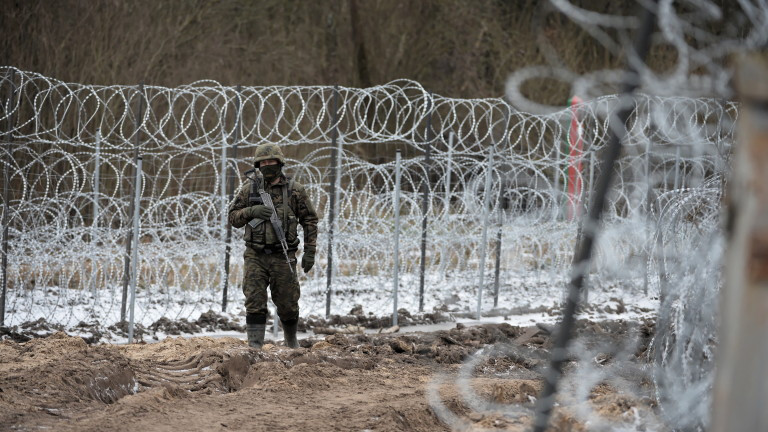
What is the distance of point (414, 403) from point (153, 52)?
12977mm

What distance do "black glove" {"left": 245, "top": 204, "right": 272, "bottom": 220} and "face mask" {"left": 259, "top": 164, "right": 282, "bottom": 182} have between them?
28cm

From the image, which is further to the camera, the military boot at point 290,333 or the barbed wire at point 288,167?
the barbed wire at point 288,167

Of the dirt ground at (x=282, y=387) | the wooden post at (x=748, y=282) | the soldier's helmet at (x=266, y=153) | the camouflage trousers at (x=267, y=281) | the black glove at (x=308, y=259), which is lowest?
the dirt ground at (x=282, y=387)

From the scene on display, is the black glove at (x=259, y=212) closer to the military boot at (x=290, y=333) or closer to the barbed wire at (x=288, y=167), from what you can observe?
the military boot at (x=290, y=333)

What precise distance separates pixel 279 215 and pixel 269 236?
204mm

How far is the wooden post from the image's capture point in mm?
2207

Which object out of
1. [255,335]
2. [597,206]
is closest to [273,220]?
[255,335]

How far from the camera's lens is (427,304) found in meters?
11.8

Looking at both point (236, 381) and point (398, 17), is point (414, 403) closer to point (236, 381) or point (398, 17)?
point (236, 381)

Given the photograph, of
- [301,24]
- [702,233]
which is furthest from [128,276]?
[301,24]

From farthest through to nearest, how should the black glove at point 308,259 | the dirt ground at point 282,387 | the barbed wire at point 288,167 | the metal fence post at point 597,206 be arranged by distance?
the barbed wire at point 288,167 < the black glove at point 308,259 < the dirt ground at point 282,387 < the metal fence post at point 597,206

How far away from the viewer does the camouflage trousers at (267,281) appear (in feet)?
25.7

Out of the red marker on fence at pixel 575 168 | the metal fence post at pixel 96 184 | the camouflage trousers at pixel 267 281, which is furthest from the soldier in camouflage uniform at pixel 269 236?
the red marker on fence at pixel 575 168

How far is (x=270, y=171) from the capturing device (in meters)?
7.88
